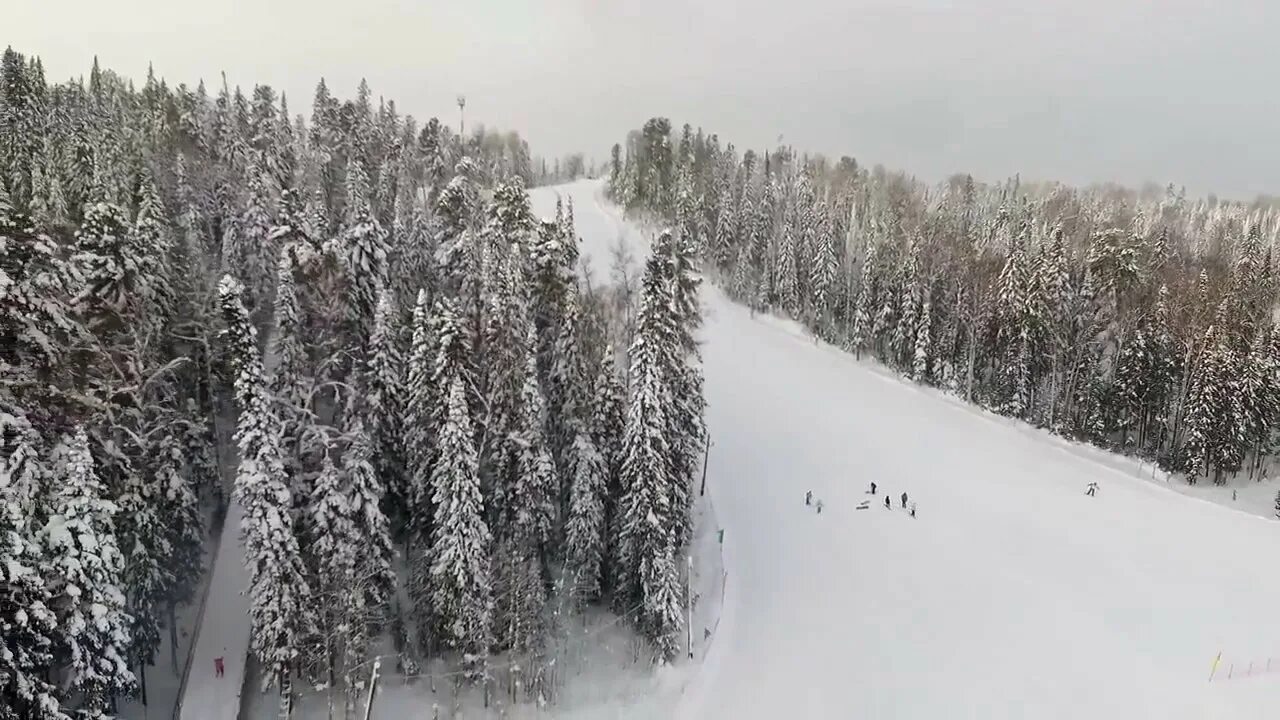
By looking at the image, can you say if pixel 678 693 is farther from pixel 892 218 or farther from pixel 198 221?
pixel 892 218

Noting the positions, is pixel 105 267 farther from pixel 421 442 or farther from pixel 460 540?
→ pixel 460 540

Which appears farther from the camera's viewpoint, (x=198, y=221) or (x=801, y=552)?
(x=198, y=221)

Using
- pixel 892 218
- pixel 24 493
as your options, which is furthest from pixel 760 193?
pixel 24 493

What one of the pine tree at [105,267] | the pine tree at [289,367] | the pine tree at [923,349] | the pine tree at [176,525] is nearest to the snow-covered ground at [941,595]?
the pine tree at [176,525]

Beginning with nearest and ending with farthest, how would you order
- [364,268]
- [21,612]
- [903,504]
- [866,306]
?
[21,612] → [364,268] → [903,504] → [866,306]

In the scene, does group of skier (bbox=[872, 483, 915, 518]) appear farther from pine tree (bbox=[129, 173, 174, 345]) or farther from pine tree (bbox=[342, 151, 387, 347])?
pine tree (bbox=[129, 173, 174, 345])

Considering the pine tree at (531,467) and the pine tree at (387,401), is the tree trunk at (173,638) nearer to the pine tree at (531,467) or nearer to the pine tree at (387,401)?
the pine tree at (387,401)

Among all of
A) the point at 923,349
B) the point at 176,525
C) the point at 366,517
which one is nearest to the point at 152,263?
the point at 176,525
